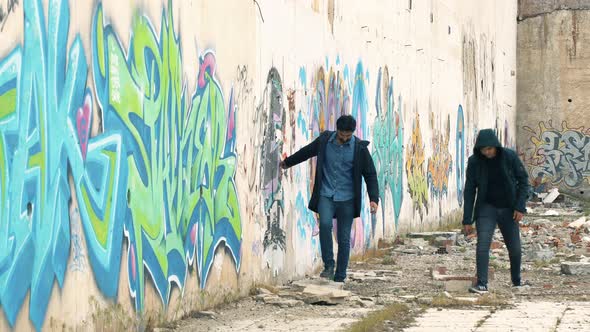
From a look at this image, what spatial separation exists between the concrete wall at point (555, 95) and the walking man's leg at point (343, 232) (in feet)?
75.6

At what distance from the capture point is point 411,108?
19.8m

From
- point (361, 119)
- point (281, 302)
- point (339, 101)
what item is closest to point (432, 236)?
point (361, 119)

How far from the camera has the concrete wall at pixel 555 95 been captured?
33.6 m

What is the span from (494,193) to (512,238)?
1.69 feet

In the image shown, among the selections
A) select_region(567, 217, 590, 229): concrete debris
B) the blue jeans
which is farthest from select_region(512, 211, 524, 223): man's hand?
select_region(567, 217, 590, 229): concrete debris

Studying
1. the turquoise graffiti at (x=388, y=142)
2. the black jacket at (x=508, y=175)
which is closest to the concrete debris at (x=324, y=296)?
the black jacket at (x=508, y=175)

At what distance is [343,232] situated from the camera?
1152cm

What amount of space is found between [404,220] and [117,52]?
38.7 ft

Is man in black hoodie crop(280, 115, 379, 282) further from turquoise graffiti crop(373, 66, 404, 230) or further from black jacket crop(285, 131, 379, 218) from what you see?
turquoise graffiti crop(373, 66, 404, 230)

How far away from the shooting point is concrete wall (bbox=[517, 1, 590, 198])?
110 ft

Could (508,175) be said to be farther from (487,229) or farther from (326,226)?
(326,226)

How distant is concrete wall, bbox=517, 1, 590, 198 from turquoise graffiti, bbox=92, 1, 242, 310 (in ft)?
81.2

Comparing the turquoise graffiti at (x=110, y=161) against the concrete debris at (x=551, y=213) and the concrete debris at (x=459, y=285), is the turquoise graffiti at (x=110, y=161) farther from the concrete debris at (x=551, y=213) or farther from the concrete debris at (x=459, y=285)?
the concrete debris at (x=551, y=213)

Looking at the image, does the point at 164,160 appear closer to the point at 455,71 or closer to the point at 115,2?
the point at 115,2
